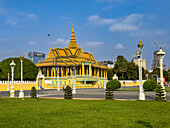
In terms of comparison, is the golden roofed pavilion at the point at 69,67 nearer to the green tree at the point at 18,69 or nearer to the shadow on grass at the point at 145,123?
the green tree at the point at 18,69

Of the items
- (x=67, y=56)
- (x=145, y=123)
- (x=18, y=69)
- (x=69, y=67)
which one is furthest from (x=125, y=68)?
(x=145, y=123)

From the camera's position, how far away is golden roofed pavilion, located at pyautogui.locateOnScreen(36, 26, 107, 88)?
216 feet

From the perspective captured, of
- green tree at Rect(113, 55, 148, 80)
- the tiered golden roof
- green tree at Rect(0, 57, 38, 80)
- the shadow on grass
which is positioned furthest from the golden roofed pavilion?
the shadow on grass

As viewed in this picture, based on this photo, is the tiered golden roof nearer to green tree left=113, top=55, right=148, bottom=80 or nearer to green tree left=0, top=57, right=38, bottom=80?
green tree left=0, top=57, right=38, bottom=80

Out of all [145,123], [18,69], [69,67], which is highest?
[69,67]

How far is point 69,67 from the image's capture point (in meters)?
71.9

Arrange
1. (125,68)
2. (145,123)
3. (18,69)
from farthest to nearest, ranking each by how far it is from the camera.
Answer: (125,68) < (18,69) < (145,123)

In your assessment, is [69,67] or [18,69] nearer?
[18,69]

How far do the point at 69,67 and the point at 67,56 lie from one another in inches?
152

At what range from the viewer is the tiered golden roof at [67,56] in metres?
67.9

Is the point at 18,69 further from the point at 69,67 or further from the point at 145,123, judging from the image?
the point at 145,123

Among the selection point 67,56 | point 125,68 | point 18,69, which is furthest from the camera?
point 125,68

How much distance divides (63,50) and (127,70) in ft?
91.5

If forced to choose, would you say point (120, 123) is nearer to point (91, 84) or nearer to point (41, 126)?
point (41, 126)
